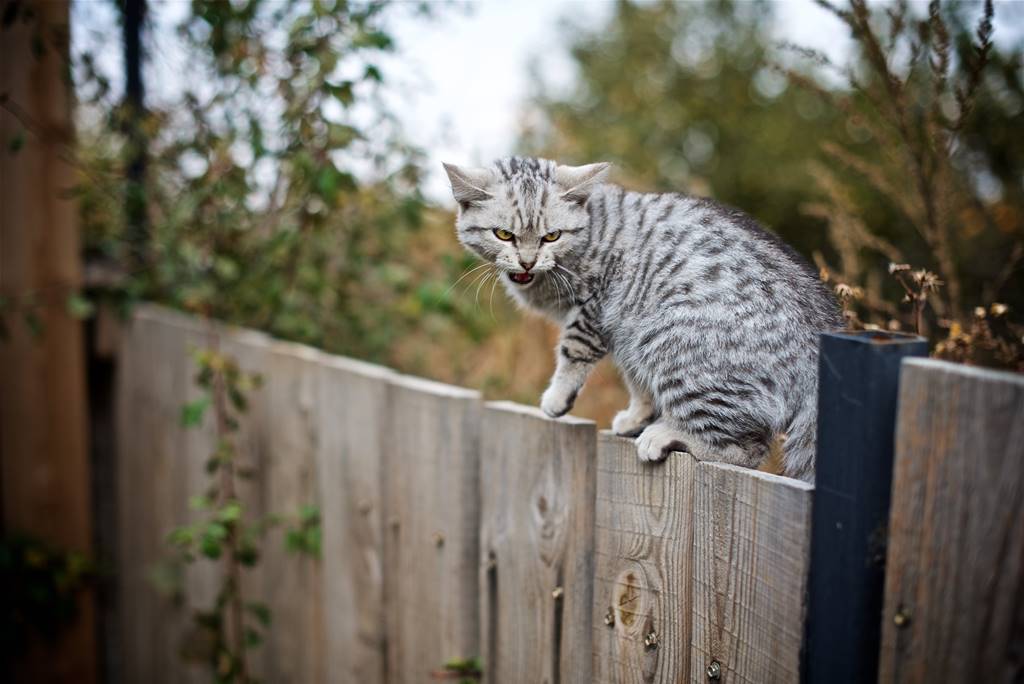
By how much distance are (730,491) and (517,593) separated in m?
0.69

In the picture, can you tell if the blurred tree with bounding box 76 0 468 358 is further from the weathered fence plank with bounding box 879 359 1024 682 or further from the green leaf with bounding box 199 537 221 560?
the weathered fence plank with bounding box 879 359 1024 682

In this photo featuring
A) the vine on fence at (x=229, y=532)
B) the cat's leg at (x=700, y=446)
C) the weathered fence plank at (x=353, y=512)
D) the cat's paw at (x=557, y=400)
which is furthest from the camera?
the vine on fence at (x=229, y=532)

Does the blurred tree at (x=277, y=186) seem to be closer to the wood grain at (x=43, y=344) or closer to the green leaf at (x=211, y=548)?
the wood grain at (x=43, y=344)

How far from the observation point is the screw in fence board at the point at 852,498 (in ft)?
3.55

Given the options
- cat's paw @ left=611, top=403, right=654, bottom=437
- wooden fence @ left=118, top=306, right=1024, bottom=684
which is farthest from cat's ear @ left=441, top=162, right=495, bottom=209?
cat's paw @ left=611, top=403, right=654, bottom=437

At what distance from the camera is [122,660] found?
427 centimetres

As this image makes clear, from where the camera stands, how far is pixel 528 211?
6.21 ft

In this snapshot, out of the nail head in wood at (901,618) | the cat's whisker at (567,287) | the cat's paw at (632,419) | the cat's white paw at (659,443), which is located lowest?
the nail head in wood at (901,618)

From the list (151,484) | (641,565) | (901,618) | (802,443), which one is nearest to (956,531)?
(901,618)

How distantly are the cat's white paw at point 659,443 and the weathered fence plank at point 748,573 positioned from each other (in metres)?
0.10

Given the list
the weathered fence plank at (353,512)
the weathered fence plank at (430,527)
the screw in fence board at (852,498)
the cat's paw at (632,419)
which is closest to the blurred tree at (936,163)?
the screw in fence board at (852,498)

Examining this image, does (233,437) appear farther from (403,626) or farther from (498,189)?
(498,189)

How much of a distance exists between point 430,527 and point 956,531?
1386mm

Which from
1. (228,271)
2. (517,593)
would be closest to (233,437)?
(228,271)
